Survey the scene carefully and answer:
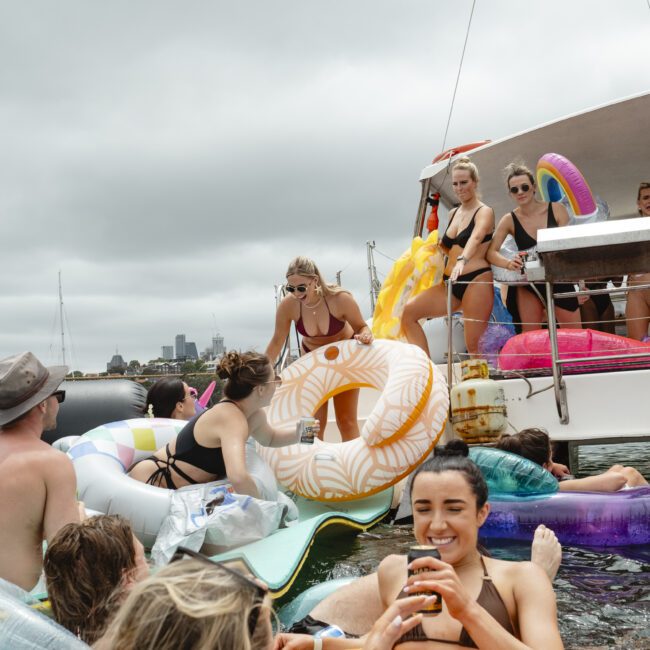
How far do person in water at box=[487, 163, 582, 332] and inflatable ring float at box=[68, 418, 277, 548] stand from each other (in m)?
2.77

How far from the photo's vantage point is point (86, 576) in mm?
1879

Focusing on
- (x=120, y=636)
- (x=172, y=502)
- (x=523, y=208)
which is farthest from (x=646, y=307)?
(x=120, y=636)

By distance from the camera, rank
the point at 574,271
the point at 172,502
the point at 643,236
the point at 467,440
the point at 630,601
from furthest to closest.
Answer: the point at 467,440, the point at 574,271, the point at 643,236, the point at 172,502, the point at 630,601

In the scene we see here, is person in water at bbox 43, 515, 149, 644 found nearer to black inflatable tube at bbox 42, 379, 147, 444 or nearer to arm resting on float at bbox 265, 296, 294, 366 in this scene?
arm resting on float at bbox 265, 296, 294, 366

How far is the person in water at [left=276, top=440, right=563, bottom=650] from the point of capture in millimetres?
1960

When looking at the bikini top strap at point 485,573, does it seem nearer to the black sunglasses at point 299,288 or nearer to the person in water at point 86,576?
the person in water at point 86,576

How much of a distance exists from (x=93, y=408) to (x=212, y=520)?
420 centimetres

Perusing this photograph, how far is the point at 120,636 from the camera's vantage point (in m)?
1.18

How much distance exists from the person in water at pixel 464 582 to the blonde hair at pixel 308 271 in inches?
133

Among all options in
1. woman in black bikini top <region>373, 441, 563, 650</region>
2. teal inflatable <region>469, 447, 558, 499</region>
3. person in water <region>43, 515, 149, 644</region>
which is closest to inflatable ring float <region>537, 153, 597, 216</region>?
teal inflatable <region>469, 447, 558, 499</region>

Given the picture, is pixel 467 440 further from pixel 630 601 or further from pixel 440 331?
pixel 440 331

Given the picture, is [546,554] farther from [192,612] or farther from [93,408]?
Result: [93,408]

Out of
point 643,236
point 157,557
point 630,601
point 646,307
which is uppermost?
point 643,236

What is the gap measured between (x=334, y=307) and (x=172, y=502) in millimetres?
2444
